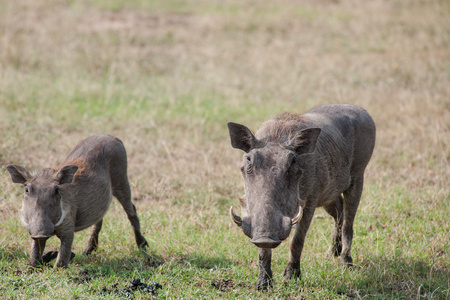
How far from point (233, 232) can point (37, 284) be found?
6.06 ft

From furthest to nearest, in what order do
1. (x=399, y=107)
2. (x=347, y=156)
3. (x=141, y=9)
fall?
1. (x=141, y=9)
2. (x=399, y=107)
3. (x=347, y=156)

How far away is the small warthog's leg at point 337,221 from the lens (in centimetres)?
476

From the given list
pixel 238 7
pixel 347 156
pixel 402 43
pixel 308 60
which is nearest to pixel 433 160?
pixel 347 156

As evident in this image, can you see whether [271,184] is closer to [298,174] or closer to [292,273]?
[298,174]

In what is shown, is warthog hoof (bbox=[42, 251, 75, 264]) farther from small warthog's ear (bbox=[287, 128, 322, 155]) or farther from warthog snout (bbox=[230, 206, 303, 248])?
small warthog's ear (bbox=[287, 128, 322, 155])

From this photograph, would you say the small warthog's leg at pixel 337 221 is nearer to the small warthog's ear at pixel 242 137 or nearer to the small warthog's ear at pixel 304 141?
the small warthog's ear at pixel 304 141

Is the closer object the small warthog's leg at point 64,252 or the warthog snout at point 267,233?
the warthog snout at point 267,233

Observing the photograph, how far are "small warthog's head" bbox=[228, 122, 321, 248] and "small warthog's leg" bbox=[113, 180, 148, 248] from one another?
1382 millimetres

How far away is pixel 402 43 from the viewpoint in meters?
12.0

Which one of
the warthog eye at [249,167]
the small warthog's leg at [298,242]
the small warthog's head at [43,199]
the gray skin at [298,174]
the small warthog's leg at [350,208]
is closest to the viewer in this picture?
the gray skin at [298,174]

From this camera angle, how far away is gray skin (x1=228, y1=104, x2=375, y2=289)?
3.28 metres

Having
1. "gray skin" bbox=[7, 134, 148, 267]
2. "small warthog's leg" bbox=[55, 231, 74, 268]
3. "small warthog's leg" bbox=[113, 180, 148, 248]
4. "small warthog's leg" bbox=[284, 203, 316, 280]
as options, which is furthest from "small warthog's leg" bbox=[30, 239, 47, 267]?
"small warthog's leg" bbox=[284, 203, 316, 280]

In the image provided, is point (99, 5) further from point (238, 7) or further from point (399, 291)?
point (399, 291)

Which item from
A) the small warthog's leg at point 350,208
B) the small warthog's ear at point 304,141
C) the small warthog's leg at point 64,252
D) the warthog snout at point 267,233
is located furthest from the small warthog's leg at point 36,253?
the small warthog's leg at point 350,208
